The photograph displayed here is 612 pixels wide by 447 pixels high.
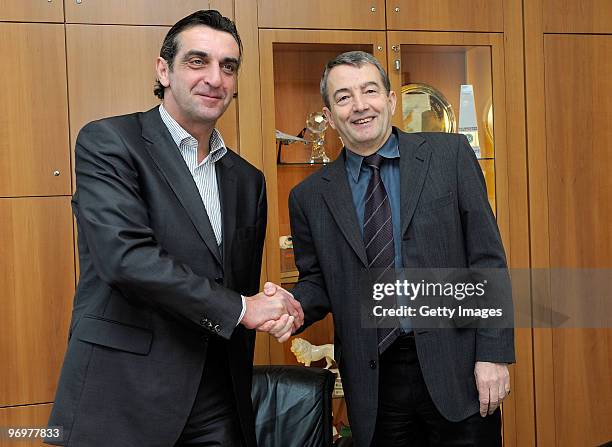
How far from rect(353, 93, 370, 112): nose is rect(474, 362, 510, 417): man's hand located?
828 millimetres

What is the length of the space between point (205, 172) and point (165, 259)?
386 mm

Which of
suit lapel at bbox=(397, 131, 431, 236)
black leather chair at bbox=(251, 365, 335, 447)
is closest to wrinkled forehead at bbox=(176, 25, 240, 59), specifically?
suit lapel at bbox=(397, 131, 431, 236)

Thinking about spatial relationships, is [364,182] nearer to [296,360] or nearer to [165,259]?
[165,259]

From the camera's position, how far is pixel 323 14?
9.70 feet

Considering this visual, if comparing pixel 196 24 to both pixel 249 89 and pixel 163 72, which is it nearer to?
pixel 163 72

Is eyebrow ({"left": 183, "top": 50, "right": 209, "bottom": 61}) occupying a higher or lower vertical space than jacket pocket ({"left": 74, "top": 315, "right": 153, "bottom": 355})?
higher

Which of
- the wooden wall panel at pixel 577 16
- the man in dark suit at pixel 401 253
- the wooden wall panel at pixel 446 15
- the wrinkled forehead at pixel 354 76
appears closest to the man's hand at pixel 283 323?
the man in dark suit at pixel 401 253

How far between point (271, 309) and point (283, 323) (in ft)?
0.27

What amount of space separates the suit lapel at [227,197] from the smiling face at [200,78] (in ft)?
0.43

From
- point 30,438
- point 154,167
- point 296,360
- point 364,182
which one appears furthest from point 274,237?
point 30,438

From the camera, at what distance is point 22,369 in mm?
2740

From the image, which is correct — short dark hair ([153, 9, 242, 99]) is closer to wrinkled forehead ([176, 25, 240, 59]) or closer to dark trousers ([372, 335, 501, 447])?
wrinkled forehead ([176, 25, 240, 59])

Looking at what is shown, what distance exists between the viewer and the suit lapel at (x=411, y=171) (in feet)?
7.09

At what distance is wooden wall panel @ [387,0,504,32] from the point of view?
302cm
